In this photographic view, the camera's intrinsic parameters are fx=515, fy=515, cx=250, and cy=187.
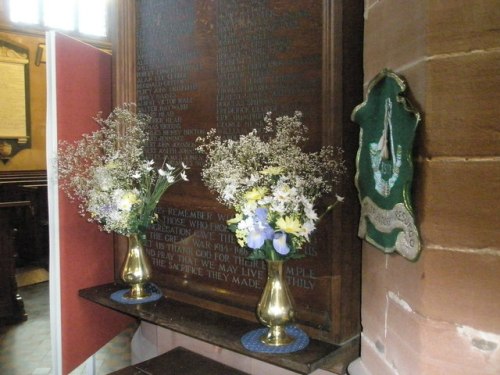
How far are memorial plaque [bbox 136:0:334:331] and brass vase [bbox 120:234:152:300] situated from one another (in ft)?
0.46

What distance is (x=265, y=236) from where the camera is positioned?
154cm

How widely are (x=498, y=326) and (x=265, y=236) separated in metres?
0.68

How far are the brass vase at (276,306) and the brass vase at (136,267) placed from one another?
2.18 feet

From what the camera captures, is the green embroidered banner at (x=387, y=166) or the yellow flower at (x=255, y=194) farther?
the yellow flower at (x=255, y=194)

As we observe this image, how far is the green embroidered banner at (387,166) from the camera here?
3.92 ft

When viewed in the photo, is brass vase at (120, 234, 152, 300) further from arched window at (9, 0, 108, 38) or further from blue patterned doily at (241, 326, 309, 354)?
arched window at (9, 0, 108, 38)

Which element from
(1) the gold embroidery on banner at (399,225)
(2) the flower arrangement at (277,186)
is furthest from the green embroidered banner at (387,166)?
(2) the flower arrangement at (277,186)

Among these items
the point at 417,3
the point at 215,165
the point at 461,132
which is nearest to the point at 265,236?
the point at 215,165

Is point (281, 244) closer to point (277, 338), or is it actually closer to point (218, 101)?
point (277, 338)

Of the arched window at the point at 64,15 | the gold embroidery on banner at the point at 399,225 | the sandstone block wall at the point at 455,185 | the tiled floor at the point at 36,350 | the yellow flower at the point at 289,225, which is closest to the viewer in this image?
the sandstone block wall at the point at 455,185

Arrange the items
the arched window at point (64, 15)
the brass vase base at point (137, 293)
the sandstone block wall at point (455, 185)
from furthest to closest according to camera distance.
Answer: the arched window at point (64, 15) < the brass vase base at point (137, 293) < the sandstone block wall at point (455, 185)

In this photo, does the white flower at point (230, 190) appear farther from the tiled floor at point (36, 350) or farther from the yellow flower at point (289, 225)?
the tiled floor at point (36, 350)

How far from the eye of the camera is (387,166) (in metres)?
1.30

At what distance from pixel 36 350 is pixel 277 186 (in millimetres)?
2560
